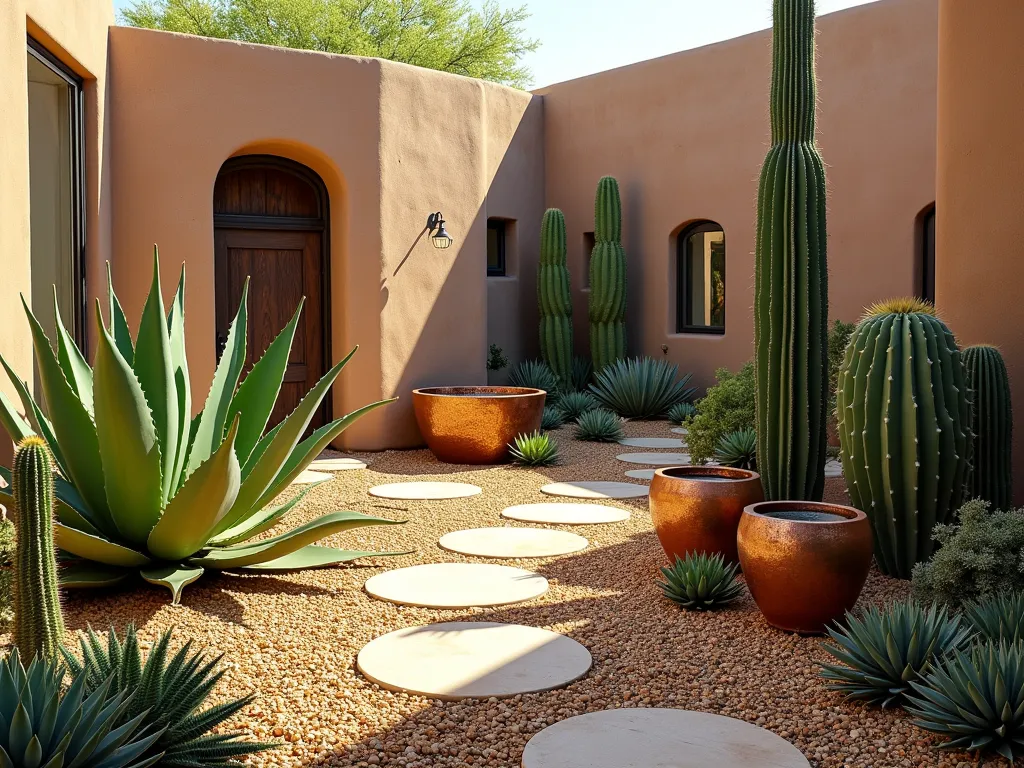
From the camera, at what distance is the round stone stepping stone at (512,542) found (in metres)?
5.28

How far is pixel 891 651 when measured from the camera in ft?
10.3

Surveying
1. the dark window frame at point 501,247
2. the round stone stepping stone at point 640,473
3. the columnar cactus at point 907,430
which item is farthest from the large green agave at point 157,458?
the dark window frame at point 501,247

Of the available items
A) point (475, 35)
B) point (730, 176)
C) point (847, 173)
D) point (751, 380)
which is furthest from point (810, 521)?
point (475, 35)

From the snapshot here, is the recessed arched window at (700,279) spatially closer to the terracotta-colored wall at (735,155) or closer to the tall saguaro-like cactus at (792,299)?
the terracotta-colored wall at (735,155)

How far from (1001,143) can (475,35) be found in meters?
20.5

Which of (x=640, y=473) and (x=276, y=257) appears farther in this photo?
(x=276, y=257)

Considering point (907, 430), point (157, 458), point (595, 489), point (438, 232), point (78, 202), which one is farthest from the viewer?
point (438, 232)

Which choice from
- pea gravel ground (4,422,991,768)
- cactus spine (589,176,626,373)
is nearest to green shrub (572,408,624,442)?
cactus spine (589,176,626,373)

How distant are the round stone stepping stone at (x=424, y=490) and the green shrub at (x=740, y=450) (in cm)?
192

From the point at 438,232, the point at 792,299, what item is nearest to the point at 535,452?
the point at 438,232

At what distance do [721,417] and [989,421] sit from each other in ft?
10.1

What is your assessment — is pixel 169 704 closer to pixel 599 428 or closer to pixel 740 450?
pixel 740 450

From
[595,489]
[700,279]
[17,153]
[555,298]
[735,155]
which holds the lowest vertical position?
[595,489]

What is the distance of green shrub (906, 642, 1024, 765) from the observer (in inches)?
107
